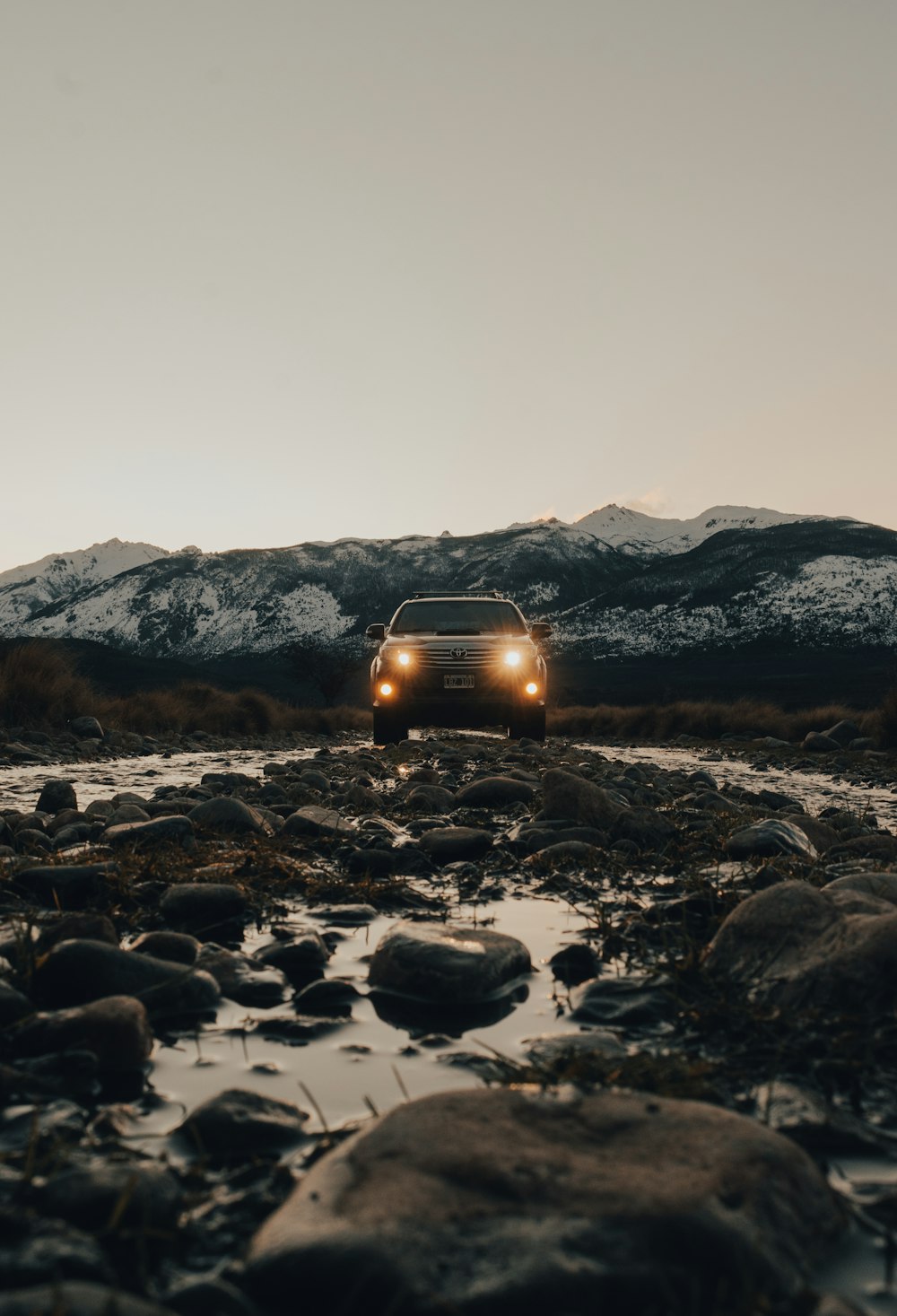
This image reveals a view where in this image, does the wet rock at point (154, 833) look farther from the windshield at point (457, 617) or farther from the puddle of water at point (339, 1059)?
the windshield at point (457, 617)

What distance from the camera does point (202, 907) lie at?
11.8ft

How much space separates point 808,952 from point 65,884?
2735mm

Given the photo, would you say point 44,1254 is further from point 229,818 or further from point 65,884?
point 229,818

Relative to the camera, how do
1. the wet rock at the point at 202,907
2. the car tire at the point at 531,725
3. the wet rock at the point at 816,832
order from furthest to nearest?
the car tire at the point at 531,725 → the wet rock at the point at 816,832 → the wet rock at the point at 202,907

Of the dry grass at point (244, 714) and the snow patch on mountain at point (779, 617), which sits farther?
the snow patch on mountain at point (779, 617)

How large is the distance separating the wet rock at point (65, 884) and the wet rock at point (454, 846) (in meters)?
1.74

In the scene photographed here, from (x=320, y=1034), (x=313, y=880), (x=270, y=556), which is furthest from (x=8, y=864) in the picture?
(x=270, y=556)

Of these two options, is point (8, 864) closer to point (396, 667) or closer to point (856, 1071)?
point (856, 1071)

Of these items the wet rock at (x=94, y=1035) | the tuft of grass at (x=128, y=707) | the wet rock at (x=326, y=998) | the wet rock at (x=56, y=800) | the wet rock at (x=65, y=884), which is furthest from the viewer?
the tuft of grass at (x=128, y=707)

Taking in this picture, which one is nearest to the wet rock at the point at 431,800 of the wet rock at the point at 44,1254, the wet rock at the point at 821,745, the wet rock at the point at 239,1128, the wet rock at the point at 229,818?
the wet rock at the point at 229,818

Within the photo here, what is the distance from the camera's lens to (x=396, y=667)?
472 inches

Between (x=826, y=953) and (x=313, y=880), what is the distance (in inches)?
92.8

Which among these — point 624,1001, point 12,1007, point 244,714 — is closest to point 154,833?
point 12,1007

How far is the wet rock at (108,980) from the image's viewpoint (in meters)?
2.58
